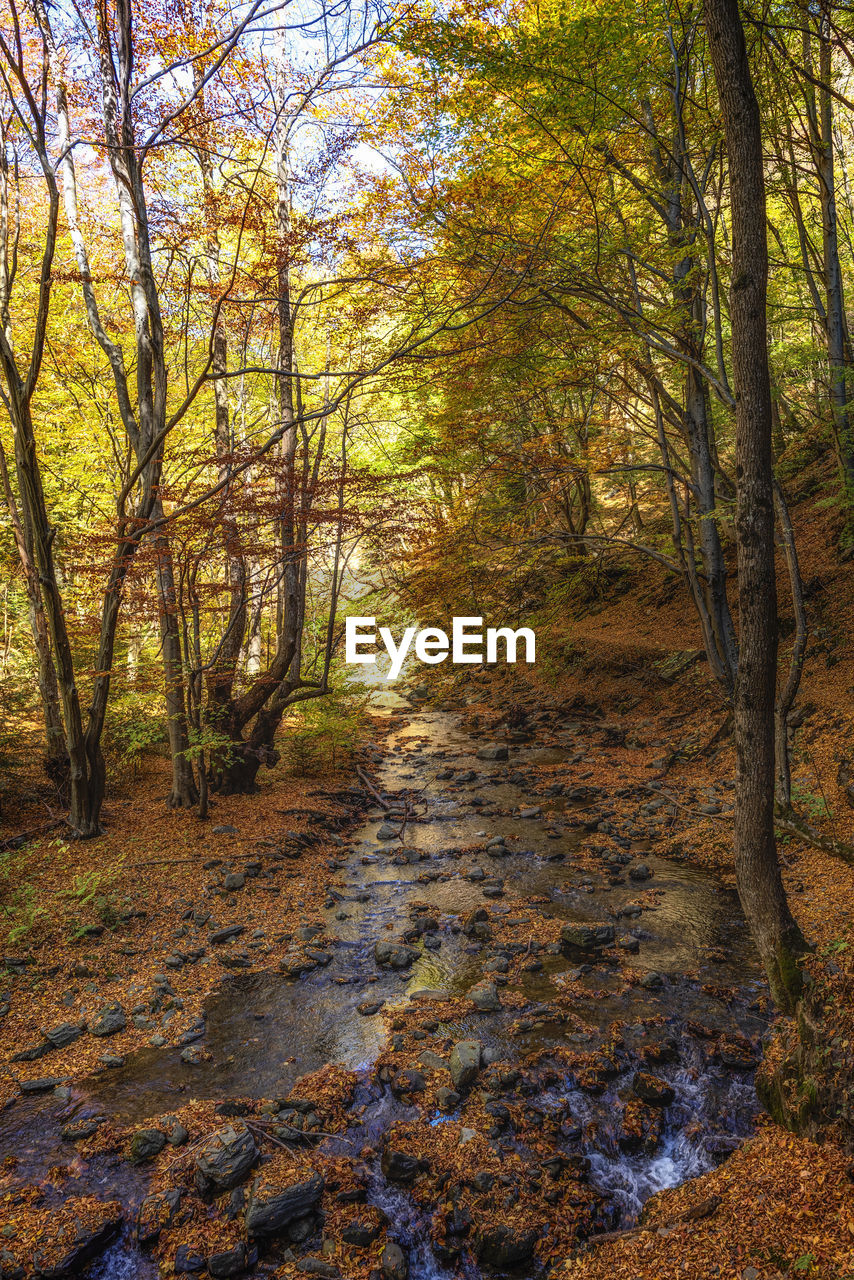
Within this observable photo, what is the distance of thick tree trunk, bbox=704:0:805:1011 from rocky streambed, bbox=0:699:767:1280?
112cm

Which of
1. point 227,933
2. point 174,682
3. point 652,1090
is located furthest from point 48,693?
point 652,1090

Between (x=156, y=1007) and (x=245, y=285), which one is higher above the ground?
(x=245, y=285)

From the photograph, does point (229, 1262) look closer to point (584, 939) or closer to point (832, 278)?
point (584, 939)

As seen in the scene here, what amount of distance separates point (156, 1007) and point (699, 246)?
8992 millimetres

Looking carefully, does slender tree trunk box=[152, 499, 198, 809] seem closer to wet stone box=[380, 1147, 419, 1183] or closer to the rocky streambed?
the rocky streambed

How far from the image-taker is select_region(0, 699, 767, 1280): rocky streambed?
3205 mm

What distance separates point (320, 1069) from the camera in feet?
14.4

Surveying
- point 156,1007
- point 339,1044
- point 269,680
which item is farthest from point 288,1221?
point 269,680

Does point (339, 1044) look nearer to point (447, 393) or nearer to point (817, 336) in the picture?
point (447, 393)

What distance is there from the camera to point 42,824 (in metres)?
7.62

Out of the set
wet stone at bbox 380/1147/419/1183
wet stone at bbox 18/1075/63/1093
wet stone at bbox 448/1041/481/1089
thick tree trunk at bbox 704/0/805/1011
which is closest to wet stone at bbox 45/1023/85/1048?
wet stone at bbox 18/1075/63/1093

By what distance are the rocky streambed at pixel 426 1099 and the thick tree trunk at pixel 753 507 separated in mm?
1117

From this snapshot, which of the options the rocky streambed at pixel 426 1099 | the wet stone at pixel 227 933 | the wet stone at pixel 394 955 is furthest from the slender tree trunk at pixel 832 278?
the wet stone at pixel 227 933

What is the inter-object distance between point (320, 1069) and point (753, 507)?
4.57 m
